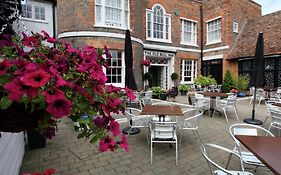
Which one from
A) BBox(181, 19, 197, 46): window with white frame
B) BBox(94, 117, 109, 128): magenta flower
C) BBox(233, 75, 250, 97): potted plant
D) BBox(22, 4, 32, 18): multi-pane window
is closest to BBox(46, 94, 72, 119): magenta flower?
BBox(94, 117, 109, 128): magenta flower

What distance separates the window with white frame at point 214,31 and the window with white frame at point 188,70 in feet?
7.59

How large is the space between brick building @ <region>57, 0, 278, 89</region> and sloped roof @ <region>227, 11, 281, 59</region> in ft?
0.60

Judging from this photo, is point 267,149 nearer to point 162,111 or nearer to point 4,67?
point 162,111

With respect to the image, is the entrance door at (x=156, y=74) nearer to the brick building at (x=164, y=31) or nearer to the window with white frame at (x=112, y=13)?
the brick building at (x=164, y=31)

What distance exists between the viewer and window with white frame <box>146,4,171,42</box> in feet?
42.9

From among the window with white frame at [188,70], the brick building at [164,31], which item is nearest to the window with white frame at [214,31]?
the brick building at [164,31]

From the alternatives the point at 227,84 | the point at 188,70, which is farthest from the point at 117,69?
the point at 227,84

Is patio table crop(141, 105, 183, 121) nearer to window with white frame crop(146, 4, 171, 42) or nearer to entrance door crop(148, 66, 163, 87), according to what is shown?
window with white frame crop(146, 4, 171, 42)

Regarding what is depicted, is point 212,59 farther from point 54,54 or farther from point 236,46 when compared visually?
point 54,54

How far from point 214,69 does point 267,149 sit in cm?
1424

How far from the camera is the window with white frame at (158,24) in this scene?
42.9 ft

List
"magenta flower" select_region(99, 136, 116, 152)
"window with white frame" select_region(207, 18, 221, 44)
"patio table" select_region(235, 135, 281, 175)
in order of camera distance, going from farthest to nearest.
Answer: "window with white frame" select_region(207, 18, 221, 44)
"patio table" select_region(235, 135, 281, 175)
"magenta flower" select_region(99, 136, 116, 152)

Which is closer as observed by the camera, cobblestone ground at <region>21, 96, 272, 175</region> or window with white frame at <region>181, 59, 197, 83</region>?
cobblestone ground at <region>21, 96, 272, 175</region>

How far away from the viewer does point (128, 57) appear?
5.79 m
